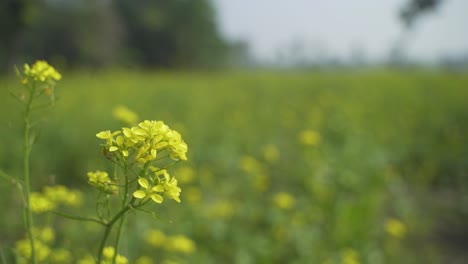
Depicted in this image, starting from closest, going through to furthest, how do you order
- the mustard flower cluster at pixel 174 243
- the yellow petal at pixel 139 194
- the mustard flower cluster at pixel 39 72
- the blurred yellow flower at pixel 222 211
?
the yellow petal at pixel 139 194 < the mustard flower cluster at pixel 39 72 < the mustard flower cluster at pixel 174 243 < the blurred yellow flower at pixel 222 211

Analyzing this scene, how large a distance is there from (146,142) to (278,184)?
2484mm

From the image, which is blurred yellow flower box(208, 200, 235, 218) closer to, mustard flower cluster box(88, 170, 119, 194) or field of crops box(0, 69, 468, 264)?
field of crops box(0, 69, 468, 264)

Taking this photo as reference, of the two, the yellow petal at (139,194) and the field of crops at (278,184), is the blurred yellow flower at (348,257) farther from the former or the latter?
the yellow petal at (139,194)

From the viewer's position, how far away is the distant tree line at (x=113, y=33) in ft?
39.2

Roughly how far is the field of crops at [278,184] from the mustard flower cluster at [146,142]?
0.89 feet

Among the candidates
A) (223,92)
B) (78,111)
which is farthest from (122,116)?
(223,92)

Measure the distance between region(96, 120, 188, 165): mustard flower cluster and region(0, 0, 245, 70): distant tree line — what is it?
996 cm

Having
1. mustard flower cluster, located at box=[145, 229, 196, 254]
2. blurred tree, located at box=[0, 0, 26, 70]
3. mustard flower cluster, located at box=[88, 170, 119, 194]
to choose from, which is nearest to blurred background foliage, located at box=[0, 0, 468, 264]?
mustard flower cluster, located at box=[145, 229, 196, 254]

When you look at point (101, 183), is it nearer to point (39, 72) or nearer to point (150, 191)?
point (150, 191)

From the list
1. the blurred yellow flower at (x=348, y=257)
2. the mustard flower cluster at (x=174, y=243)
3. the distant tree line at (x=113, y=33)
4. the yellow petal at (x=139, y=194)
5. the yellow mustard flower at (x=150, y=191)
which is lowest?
the yellow petal at (x=139, y=194)

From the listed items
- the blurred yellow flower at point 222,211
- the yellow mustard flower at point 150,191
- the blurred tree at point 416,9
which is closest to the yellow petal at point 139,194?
the yellow mustard flower at point 150,191

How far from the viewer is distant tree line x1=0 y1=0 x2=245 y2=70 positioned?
12.0 metres

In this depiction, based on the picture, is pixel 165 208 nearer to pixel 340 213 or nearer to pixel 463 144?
pixel 340 213

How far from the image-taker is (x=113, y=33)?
51.9ft
